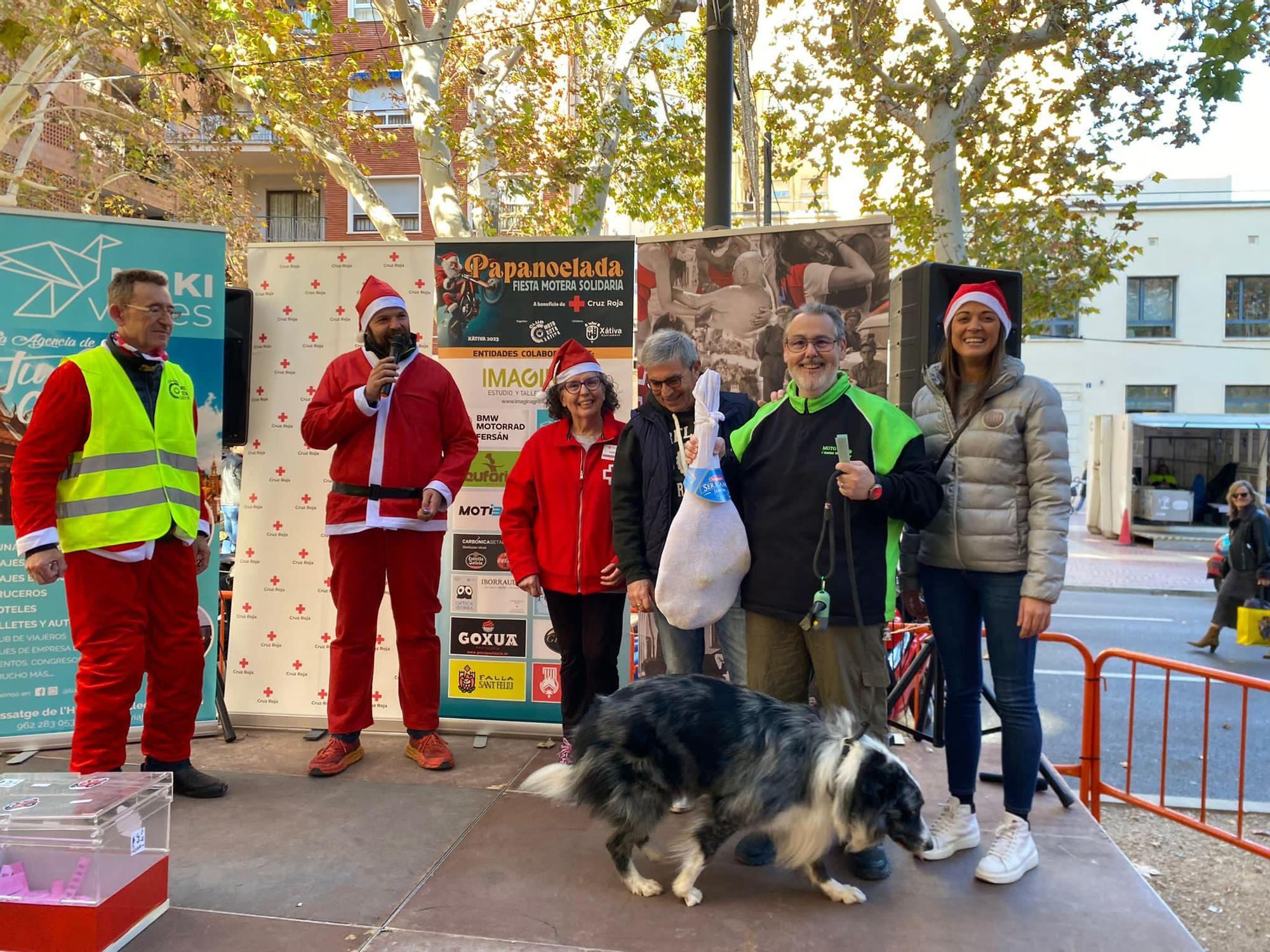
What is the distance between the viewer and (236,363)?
4.92 metres

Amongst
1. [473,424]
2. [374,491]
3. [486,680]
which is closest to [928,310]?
[473,424]

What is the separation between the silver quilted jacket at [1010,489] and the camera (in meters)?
3.08

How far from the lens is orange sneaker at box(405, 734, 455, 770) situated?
4258 millimetres

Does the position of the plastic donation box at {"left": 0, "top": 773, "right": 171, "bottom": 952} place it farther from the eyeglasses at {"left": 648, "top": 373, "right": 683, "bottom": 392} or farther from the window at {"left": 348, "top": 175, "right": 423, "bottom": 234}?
the window at {"left": 348, "top": 175, "right": 423, "bottom": 234}

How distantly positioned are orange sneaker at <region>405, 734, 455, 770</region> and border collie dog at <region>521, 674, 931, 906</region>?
131cm

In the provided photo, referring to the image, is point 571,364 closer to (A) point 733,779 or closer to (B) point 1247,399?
(A) point 733,779

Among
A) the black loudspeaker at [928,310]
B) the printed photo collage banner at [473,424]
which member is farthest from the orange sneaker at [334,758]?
the black loudspeaker at [928,310]

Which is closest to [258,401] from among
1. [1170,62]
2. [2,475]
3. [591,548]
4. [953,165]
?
[2,475]

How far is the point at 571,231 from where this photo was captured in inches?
586

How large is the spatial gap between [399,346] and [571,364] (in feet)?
2.73

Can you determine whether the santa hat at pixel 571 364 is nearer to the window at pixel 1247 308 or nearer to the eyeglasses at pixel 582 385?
the eyeglasses at pixel 582 385

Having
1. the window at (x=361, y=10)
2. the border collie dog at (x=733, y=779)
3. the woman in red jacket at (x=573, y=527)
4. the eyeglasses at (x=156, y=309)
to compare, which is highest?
the window at (x=361, y=10)

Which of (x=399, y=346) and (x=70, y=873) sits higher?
(x=399, y=346)

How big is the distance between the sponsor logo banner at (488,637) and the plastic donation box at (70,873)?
2270 mm
